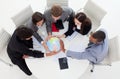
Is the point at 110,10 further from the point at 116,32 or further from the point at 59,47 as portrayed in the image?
the point at 59,47

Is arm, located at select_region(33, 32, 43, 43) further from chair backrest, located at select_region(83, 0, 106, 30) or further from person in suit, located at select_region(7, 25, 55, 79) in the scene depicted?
chair backrest, located at select_region(83, 0, 106, 30)

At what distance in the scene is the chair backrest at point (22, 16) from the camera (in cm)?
334

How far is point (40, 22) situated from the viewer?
3174 mm

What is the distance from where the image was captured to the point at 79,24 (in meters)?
3.25

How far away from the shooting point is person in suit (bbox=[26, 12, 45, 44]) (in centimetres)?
310

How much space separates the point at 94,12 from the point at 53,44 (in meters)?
1.04

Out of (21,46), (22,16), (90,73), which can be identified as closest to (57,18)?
(22,16)

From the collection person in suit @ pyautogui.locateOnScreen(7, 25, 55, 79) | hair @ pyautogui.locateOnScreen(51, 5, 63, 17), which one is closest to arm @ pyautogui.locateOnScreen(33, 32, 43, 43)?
person in suit @ pyautogui.locateOnScreen(7, 25, 55, 79)

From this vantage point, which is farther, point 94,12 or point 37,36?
point 94,12

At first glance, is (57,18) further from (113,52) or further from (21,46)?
(113,52)

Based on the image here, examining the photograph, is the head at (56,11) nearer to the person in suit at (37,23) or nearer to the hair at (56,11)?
the hair at (56,11)

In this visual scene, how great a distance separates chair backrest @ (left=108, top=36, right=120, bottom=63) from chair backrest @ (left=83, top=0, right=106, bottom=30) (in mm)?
484

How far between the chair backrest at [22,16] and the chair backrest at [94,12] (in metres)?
1.04

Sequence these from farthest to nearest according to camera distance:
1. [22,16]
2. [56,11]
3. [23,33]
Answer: [22,16]
[56,11]
[23,33]
